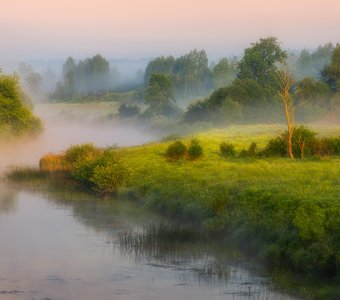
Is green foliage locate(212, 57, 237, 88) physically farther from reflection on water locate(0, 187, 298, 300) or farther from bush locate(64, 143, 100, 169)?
reflection on water locate(0, 187, 298, 300)

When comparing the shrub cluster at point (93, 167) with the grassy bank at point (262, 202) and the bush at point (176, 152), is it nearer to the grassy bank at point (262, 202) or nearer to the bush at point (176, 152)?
the grassy bank at point (262, 202)

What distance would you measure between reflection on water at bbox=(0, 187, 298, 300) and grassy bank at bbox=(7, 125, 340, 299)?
3.71ft

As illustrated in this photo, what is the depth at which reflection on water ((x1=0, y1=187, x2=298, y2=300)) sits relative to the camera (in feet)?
74.0

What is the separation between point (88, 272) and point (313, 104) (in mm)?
82901

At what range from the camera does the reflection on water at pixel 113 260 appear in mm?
22562

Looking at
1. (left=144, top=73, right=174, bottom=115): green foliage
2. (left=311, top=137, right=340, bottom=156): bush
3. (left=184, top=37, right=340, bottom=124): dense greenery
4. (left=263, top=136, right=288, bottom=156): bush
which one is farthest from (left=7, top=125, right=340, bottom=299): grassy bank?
(left=144, top=73, right=174, bottom=115): green foliage

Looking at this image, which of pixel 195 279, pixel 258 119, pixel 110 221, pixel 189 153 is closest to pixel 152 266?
pixel 195 279

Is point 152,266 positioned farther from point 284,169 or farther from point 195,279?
point 284,169

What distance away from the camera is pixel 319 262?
75.7 feet

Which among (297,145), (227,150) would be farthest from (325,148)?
(227,150)

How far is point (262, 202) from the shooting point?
2948 cm

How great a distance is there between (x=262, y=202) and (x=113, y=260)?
23.2 feet

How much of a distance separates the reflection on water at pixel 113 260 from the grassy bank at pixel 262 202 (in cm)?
113

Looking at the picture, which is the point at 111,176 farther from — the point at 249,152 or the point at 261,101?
the point at 261,101
